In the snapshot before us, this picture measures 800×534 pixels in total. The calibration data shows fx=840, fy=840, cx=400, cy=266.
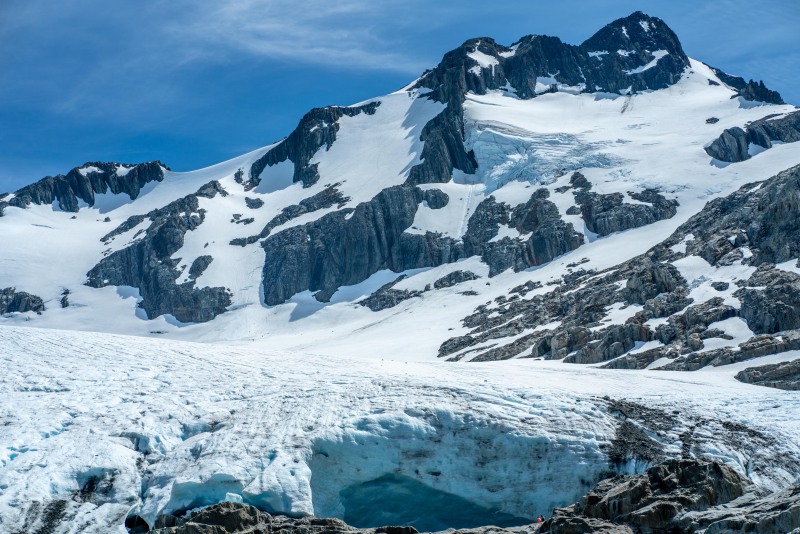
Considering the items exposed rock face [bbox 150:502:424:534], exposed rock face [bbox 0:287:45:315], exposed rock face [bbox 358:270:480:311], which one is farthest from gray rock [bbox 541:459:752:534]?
exposed rock face [bbox 0:287:45:315]

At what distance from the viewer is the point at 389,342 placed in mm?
117062

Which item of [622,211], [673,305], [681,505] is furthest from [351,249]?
[681,505]

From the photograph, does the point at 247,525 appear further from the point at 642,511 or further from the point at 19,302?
the point at 19,302

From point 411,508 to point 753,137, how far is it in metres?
155

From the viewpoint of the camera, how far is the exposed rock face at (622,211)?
463 ft

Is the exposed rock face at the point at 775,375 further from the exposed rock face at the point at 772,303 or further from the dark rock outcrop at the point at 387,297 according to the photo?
the dark rock outcrop at the point at 387,297

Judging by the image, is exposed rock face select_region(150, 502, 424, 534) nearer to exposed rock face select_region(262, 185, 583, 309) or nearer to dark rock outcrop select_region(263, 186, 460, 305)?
exposed rock face select_region(262, 185, 583, 309)

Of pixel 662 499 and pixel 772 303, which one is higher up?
pixel 772 303

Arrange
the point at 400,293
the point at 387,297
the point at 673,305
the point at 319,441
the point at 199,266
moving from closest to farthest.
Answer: the point at 319,441 → the point at 673,305 → the point at 400,293 → the point at 387,297 → the point at 199,266

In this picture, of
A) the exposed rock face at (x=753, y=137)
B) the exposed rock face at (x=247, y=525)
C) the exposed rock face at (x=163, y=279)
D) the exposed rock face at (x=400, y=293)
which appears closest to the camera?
the exposed rock face at (x=247, y=525)

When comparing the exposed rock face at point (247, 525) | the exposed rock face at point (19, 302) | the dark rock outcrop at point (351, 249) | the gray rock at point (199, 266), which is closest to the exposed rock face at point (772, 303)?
the exposed rock face at point (247, 525)

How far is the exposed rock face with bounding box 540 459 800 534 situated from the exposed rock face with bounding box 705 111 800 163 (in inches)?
5682

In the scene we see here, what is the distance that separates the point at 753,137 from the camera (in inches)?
6521

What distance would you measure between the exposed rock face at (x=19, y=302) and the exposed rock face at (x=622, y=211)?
119027 millimetres
